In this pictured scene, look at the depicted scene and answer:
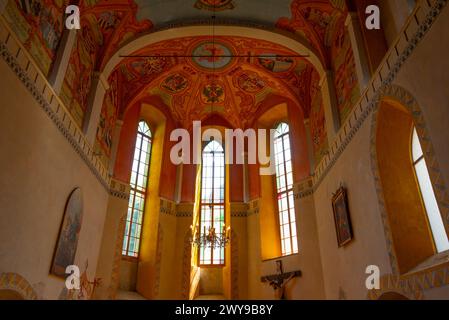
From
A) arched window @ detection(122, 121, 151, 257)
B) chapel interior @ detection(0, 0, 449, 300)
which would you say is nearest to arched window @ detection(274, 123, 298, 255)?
chapel interior @ detection(0, 0, 449, 300)

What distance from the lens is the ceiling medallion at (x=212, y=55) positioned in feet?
41.1

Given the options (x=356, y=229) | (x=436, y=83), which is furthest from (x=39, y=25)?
(x=356, y=229)

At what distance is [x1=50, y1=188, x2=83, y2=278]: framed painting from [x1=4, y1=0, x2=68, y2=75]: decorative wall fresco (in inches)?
120

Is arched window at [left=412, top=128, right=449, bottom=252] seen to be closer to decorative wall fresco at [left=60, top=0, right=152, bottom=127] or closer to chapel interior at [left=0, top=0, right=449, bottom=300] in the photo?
chapel interior at [left=0, top=0, right=449, bottom=300]

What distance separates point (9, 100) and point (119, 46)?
559cm

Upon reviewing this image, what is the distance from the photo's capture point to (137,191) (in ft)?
44.5

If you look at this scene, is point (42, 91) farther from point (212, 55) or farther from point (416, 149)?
point (416, 149)

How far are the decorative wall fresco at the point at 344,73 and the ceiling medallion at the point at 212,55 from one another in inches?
146

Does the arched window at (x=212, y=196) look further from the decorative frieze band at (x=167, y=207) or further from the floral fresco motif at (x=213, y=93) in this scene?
the floral fresco motif at (x=213, y=93)

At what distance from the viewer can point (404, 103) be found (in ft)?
19.5

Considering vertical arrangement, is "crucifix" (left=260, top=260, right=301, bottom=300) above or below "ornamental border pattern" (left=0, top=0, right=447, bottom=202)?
below

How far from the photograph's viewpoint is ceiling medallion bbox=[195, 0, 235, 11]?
10922 millimetres

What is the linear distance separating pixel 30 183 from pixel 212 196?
9.06 metres
